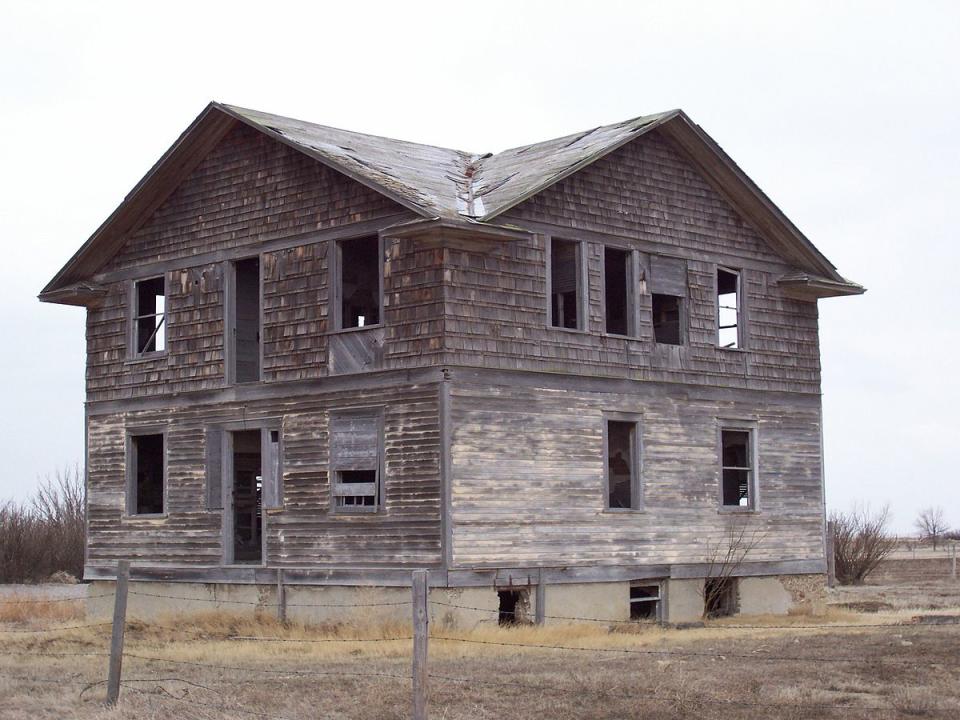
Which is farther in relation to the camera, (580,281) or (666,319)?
(666,319)

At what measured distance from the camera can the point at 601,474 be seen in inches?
1003

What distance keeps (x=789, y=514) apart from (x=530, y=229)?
308 inches

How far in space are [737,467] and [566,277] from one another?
509 cm

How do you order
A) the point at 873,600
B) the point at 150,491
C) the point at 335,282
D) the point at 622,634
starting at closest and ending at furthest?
the point at 622,634 → the point at 335,282 → the point at 150,491 → the point at 873,600

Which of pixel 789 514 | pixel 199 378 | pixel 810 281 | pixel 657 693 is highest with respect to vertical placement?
pixel 810 281

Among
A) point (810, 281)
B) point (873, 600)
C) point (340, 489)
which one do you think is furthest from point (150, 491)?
point (873, 600)

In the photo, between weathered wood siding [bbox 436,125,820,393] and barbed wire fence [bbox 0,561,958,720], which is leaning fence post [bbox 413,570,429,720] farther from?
weathered wood siding [bbox 436,125,820,393]

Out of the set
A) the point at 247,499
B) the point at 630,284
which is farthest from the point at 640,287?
the point at 247,499

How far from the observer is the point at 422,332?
937 inches

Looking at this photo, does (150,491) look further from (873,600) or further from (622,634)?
(873,600)

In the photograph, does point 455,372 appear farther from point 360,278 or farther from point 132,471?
point 132,471

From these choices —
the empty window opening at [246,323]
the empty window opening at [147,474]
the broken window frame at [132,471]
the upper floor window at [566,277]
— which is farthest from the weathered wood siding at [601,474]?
the empty window opening at [147,474]

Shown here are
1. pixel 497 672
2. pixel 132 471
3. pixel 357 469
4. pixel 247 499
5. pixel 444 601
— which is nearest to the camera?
pixel 497 672

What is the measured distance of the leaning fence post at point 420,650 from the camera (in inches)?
515
